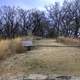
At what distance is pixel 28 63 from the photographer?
39.3 feet

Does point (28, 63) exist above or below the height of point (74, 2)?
below

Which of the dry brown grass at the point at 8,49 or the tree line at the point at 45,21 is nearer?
the dry brown grass at the point at 8,49

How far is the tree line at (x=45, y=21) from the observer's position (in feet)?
209

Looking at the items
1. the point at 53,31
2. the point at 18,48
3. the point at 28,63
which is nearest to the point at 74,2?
the point at 53,31

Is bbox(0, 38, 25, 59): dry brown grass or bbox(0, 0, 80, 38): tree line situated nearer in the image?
bbox(0, 38, 25, 59): dry brown grass

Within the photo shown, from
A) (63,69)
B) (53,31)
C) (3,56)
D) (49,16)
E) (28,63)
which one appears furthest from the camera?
(49,16)

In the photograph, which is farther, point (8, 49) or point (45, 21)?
point (45, 21)

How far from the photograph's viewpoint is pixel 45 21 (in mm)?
67000

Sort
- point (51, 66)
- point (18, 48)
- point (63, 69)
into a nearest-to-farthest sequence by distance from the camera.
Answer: point (63, 69), point (51, 66), point (18, 48)

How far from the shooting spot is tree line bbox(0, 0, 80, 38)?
6356cm

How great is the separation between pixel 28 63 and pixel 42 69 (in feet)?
5.23

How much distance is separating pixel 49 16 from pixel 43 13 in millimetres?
2314

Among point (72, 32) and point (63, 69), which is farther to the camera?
point (72, 32)

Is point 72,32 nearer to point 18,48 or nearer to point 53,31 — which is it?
point 53,31
